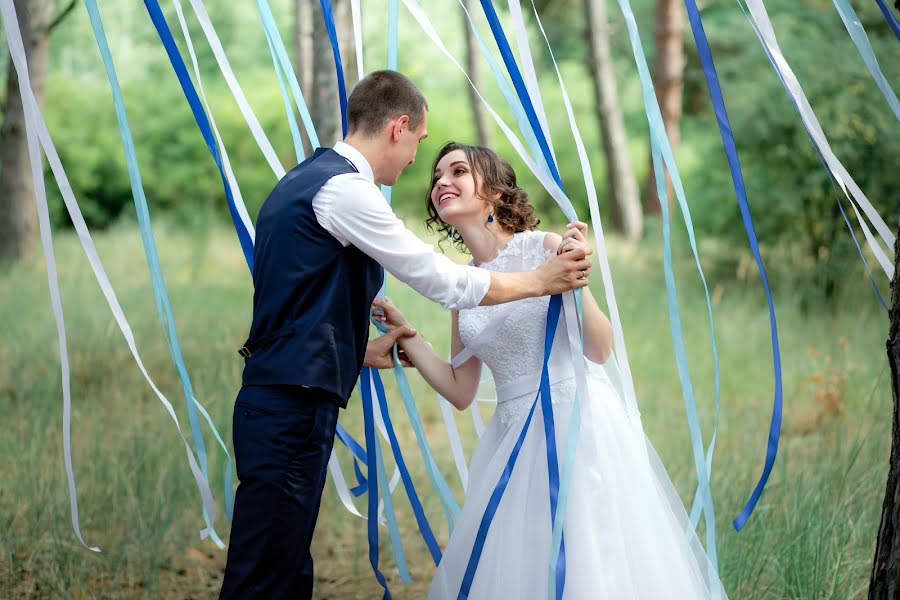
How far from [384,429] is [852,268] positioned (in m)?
7.16

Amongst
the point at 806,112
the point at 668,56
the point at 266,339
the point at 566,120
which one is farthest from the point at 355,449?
the point at 566,120

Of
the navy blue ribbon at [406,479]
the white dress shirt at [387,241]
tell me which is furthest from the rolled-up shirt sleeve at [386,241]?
the navy blue ribbon at [406,479]

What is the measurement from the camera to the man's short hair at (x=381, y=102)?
2.96m

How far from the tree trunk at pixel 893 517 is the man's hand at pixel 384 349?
1.53 meters

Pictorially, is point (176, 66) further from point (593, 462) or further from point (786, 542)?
point (786, 542)

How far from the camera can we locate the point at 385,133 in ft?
9.86

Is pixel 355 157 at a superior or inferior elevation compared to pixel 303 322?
superior

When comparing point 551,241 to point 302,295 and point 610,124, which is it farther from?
point 610,124

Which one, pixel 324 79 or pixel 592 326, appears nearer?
pixel 592 326

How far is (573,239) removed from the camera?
2896 millimetres

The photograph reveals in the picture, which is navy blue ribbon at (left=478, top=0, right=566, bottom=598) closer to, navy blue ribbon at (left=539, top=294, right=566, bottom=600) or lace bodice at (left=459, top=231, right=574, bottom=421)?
navy blue ribbon at (left=539, top=294, right=566, bottom=600)

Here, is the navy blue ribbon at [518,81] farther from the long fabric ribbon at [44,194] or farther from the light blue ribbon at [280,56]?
the long fabric ribbon at [44,194]

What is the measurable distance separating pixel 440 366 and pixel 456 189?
63 centimetres

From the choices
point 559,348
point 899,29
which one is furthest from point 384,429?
point 899,29
